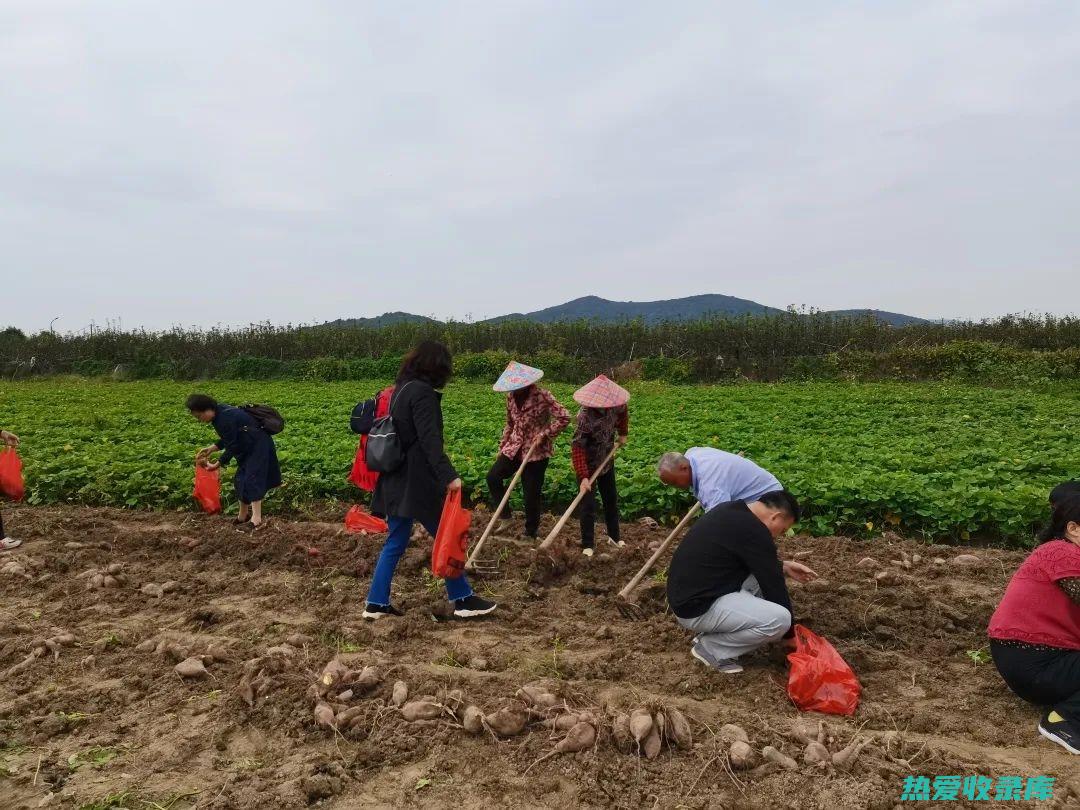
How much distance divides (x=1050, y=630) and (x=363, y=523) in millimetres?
5080

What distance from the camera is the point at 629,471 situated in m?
7.71

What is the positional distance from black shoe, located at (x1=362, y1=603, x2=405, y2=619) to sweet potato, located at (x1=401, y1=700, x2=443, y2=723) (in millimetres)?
1345

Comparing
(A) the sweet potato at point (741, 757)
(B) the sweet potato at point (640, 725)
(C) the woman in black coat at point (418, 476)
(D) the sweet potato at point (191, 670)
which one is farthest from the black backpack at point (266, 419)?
(A) the sweet potato at point (741, 757)

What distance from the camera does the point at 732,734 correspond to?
9.49 ft

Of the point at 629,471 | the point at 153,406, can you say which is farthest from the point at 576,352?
the point at 629,471

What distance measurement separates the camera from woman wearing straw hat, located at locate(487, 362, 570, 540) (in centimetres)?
593

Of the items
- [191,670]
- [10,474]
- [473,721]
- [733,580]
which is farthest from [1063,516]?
[10,474]

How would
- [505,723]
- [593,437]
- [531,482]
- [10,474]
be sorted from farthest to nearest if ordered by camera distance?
[10,474] → [531,482] → [593,437] → [505,723]

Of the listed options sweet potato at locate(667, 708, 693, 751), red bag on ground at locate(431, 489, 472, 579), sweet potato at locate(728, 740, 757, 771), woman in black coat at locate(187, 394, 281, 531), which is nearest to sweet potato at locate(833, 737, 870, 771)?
sweet potato at locate(728, 740, 757, 771)

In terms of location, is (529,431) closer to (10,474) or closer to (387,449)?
(387,449)

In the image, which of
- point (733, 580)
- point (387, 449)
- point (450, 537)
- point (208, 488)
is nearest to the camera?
point (733, 580)

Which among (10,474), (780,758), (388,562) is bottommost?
(780,758)

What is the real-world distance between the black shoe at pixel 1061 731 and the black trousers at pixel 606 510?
10.5 feet

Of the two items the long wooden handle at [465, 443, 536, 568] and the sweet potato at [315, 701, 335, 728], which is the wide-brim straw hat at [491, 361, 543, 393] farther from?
the sweet potato at [315, 701, 335, 728]
